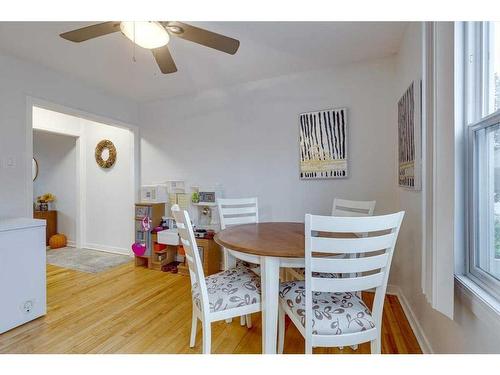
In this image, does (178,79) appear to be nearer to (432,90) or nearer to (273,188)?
(273,188)

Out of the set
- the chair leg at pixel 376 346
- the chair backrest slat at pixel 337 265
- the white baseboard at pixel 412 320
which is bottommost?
the white baseboard at pixel 412 320

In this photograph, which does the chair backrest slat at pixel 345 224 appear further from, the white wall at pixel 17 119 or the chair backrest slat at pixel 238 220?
the white wall at pixel 17 119

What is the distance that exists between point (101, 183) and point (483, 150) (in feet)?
14.2

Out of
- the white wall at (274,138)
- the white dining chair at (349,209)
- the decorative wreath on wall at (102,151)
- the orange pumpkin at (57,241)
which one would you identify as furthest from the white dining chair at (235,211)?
the orange pumpkin at (57,241)

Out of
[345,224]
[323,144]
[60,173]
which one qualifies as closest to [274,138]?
[323,144]

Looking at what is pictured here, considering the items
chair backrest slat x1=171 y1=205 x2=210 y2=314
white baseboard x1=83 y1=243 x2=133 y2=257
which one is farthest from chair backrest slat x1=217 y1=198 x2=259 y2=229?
white baseboard x1=83 y1=243 x2=133 y2=257

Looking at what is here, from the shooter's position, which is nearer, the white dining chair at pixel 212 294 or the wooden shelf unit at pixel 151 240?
the white dining chair at pixel 212 294

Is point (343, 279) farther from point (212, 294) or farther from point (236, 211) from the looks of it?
point (236, 211)

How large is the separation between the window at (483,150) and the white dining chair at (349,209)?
0.79 meters

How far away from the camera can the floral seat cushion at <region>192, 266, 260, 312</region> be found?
1355mm

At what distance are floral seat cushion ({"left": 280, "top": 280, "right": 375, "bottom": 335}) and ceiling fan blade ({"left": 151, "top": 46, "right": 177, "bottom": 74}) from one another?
172cm

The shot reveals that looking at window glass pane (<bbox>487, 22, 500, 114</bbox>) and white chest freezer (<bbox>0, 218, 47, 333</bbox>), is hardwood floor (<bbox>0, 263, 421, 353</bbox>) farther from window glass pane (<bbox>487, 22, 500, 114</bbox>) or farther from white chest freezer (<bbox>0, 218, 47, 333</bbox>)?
window glass pane (<bbox>487, 22, 500, 114</bbox>)

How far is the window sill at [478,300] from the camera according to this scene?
2.85 feet

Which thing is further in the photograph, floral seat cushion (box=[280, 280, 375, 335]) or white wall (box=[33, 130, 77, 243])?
white wall (box=[33, 130, 77, 243])
